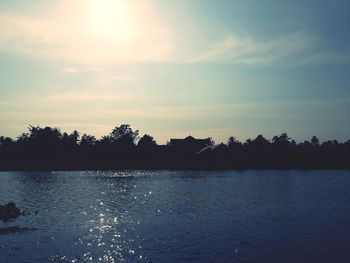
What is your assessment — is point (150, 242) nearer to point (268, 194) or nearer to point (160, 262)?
point (160, 262)

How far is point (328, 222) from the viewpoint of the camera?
2138 inches

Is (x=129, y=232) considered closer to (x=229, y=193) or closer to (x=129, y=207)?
(x=129, y=207)

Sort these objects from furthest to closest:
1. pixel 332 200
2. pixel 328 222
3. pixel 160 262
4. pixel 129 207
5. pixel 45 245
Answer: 1. pixel 332 200
2. pixel 129 207
3. pixel 328 222
4. pixel 45 245
5. pixel 160 262

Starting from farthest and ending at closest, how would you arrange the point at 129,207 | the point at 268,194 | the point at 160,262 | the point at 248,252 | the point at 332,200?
the point at 268,194 → the point at 332,200 → the point at 129,207 → the point at 248,252 → the point at 160,262

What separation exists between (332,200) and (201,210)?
96.1ft

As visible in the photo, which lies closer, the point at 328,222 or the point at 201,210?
the point at 328,222

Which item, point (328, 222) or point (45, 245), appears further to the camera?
point (328, 222)

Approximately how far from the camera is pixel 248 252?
127ft

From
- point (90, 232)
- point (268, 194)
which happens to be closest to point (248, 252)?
point (90, 232)


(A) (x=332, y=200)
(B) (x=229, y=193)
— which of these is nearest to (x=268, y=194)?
(B) (x=229, y=193)

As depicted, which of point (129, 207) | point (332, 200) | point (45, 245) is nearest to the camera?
point (45, 245)

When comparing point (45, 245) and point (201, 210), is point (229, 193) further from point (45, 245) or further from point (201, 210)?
point (45, 245)

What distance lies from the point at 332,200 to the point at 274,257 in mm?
46893

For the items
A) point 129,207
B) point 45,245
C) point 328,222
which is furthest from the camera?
point 129,207
